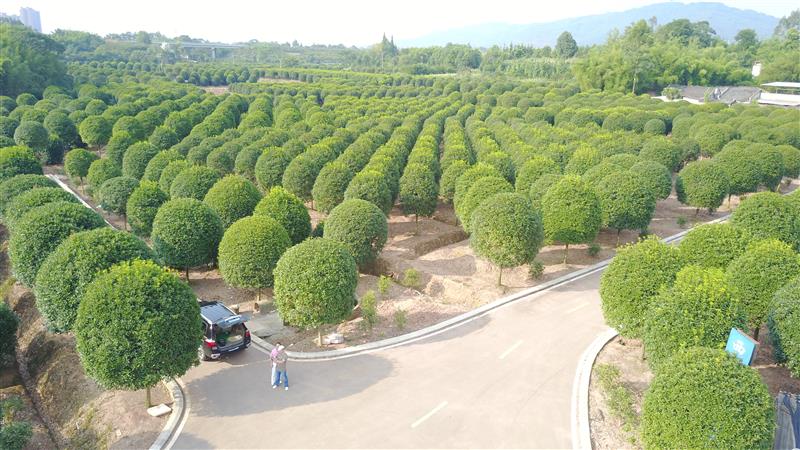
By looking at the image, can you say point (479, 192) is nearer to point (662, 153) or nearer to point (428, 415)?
point (428, 415)

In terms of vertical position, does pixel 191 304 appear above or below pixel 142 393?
above

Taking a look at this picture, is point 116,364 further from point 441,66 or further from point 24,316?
point 441,66

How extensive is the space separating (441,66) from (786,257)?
131160 millimetres

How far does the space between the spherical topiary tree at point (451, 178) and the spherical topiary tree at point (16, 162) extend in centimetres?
2587

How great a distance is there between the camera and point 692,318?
46.0 ft

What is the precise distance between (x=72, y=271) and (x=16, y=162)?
2228 centimetres

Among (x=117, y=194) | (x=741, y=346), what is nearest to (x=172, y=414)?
(x=741, y=346)

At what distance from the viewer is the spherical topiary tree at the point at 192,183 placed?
29297 millimetres

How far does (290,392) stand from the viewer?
49.6 feet

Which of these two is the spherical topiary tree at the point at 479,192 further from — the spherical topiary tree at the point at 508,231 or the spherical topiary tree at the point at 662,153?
the spherical topiary tree at the point at 662,153

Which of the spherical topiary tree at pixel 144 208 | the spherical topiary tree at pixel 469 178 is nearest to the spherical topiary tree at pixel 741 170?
the spherical topiary tree at pixel 469 178

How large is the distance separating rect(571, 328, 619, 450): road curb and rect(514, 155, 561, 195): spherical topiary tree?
43.5ft

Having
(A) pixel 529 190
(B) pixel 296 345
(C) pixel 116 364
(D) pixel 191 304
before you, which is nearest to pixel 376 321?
(B) pixel 296 345

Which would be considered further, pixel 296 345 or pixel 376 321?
pixel 376 321
